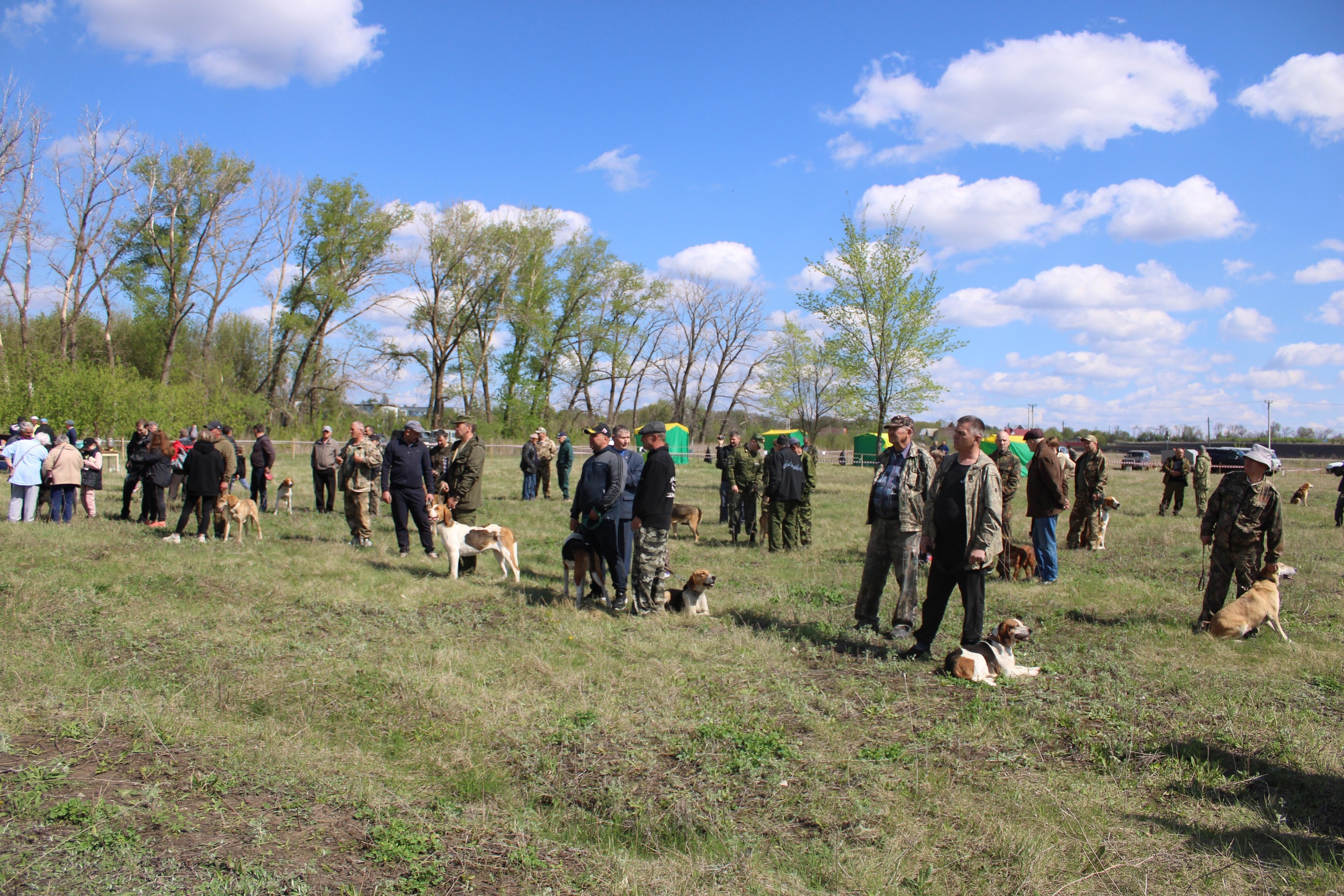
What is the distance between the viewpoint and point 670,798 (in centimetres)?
371

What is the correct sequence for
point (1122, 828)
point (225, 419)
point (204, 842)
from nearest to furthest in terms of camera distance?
point (204, 842) → point (1122, 828) → point (225, 419)

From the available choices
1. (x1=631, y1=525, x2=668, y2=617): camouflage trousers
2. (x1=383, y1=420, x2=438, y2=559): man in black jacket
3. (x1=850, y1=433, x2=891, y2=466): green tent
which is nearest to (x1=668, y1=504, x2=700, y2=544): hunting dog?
(x1=383, y1=420, x2=438, y2=559): man in black jacket

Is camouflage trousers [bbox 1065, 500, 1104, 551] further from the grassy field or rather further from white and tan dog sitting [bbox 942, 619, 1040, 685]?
white and tan dog sitting [bbox 942, 619, 1040, 685]

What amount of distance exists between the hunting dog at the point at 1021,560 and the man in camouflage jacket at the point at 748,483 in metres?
3.87

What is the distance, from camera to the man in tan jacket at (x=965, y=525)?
5.27 metres

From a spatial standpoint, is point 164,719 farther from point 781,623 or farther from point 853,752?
point 781,623

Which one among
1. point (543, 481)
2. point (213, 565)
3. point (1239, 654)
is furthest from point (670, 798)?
point (543, 481)

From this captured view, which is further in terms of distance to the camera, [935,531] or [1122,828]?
[935,531]

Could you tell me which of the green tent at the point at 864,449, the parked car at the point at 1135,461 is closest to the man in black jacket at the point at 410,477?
the green tent at the point at 864,449

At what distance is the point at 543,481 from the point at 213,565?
9576 mm

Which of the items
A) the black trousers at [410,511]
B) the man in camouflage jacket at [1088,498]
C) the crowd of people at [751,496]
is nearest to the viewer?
the crowd of people at [751,496]

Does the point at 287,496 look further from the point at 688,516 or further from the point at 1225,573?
the point at 1225,573

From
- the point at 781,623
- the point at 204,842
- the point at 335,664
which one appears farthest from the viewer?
the point at 781,623

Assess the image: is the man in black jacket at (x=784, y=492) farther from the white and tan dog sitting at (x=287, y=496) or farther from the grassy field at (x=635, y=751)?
the white and tan dog sitting at (x=287, y=496)
